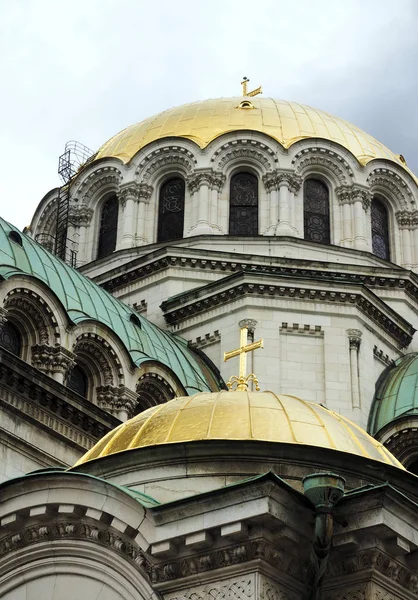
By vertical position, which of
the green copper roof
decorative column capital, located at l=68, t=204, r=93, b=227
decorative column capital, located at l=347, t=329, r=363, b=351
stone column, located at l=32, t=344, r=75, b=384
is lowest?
stone column, located at l=32, t=344, r=75, b=384

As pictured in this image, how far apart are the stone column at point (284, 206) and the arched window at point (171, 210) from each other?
2.86 m

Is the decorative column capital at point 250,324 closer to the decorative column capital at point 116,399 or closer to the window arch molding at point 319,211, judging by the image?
the decorative column capital at point 116,399

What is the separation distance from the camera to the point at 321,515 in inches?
494

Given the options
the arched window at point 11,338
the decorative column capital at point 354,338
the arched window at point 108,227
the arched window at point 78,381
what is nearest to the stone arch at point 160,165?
the arched window at point 108,227

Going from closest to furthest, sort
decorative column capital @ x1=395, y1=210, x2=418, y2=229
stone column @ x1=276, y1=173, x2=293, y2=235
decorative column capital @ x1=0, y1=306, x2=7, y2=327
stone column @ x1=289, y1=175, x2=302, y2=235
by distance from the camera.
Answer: decorative column capital @ x1=0, y1=306, x2=7, y2=327
stone column @ x1=276, y1=173, x2=293, y2=235
stone column @ x1=289, y1=175, x2=302, y2=235
decorative column capital @ x1=395, y1=210, x2=418, y2=229

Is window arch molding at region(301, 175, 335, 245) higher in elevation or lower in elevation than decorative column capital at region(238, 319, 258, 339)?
higher

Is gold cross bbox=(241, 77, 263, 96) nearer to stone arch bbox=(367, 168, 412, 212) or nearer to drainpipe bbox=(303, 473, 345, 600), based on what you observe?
Answer: stone arch bbox=(367, 168, 412, 212)

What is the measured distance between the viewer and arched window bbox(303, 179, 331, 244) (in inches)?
1390

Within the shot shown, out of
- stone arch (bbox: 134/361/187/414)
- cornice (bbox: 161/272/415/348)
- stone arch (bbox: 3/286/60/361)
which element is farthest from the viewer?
cornice (bbox: 161/272/415/348)

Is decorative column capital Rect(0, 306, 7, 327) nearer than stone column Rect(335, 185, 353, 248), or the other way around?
decorative column capital Rect(0, 306, 7, 327)

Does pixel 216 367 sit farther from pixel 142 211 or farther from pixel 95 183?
pixel 95 183

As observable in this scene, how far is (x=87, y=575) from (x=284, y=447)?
2.74m

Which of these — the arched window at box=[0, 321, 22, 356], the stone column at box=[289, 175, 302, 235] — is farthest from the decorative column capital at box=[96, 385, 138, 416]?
the stone column at box=[289, 175, 302, 235]

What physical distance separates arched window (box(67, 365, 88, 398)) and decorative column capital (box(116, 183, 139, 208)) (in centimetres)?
1010
